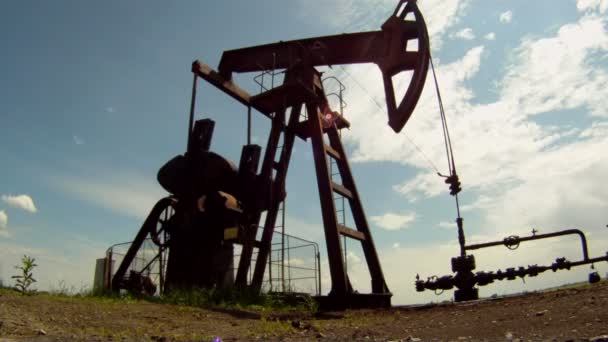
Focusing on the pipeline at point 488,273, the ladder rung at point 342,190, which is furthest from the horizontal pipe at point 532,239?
the ladder rung at point 342,190

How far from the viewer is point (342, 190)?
380 inches

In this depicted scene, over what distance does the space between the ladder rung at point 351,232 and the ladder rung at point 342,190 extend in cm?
85

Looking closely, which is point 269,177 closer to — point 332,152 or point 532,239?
point 332,152

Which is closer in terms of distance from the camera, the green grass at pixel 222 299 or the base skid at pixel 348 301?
the green grass at pixel 222 299

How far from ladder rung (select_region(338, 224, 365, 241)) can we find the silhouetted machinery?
3cm

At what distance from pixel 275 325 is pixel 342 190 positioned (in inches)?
208

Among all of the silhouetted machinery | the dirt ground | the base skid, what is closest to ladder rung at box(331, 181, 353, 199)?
the silhouetted machinery

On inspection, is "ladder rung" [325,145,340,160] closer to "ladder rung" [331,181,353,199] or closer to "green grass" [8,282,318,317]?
"ladder rung" [331,181,353,199]

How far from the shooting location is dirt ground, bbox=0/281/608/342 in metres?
3.38

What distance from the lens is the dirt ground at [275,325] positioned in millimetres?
3381

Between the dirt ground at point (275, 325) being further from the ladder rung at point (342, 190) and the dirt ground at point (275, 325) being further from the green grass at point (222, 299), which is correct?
the ladder rung at point (342, 190)

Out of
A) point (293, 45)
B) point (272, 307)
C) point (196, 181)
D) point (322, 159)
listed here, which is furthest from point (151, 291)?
point (293, 45)

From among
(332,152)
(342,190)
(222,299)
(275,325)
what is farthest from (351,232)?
(275,325)

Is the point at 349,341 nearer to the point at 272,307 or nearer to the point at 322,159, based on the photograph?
the point at 272,307
